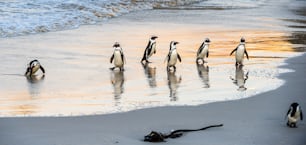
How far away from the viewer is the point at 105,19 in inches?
838

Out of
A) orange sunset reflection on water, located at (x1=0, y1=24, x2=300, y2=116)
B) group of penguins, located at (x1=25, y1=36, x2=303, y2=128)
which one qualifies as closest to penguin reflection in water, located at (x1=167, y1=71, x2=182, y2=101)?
orange sunset reflection on water, located at (x1=0, y1=24, x2=300, y2=116)

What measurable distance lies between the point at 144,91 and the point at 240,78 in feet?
6.02

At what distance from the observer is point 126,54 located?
506 inches

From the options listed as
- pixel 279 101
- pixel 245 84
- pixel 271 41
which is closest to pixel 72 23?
pixel 271 41

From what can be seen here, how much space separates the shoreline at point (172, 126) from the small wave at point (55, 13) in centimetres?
932

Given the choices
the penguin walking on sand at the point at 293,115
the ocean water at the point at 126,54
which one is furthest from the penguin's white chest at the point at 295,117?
the ocean water at the point at 126,54

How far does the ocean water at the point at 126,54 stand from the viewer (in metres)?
8.41

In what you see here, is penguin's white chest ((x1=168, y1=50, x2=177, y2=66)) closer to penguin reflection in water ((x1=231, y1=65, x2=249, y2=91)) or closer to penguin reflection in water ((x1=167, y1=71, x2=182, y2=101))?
→ penguin reflection in water ((x1=167, y1=71, x2=182, y2=101))

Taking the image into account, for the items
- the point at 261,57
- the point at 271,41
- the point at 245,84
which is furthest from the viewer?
the point at 271,41

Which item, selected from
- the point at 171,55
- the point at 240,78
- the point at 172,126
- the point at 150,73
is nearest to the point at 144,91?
the point at 150,73

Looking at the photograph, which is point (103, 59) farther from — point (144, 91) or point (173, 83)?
point (144, 91)

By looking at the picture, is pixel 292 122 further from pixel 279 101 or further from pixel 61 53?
pixel 61 53

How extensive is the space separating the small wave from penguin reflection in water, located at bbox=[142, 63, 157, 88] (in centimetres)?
567

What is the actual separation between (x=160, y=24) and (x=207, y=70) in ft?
27.2
